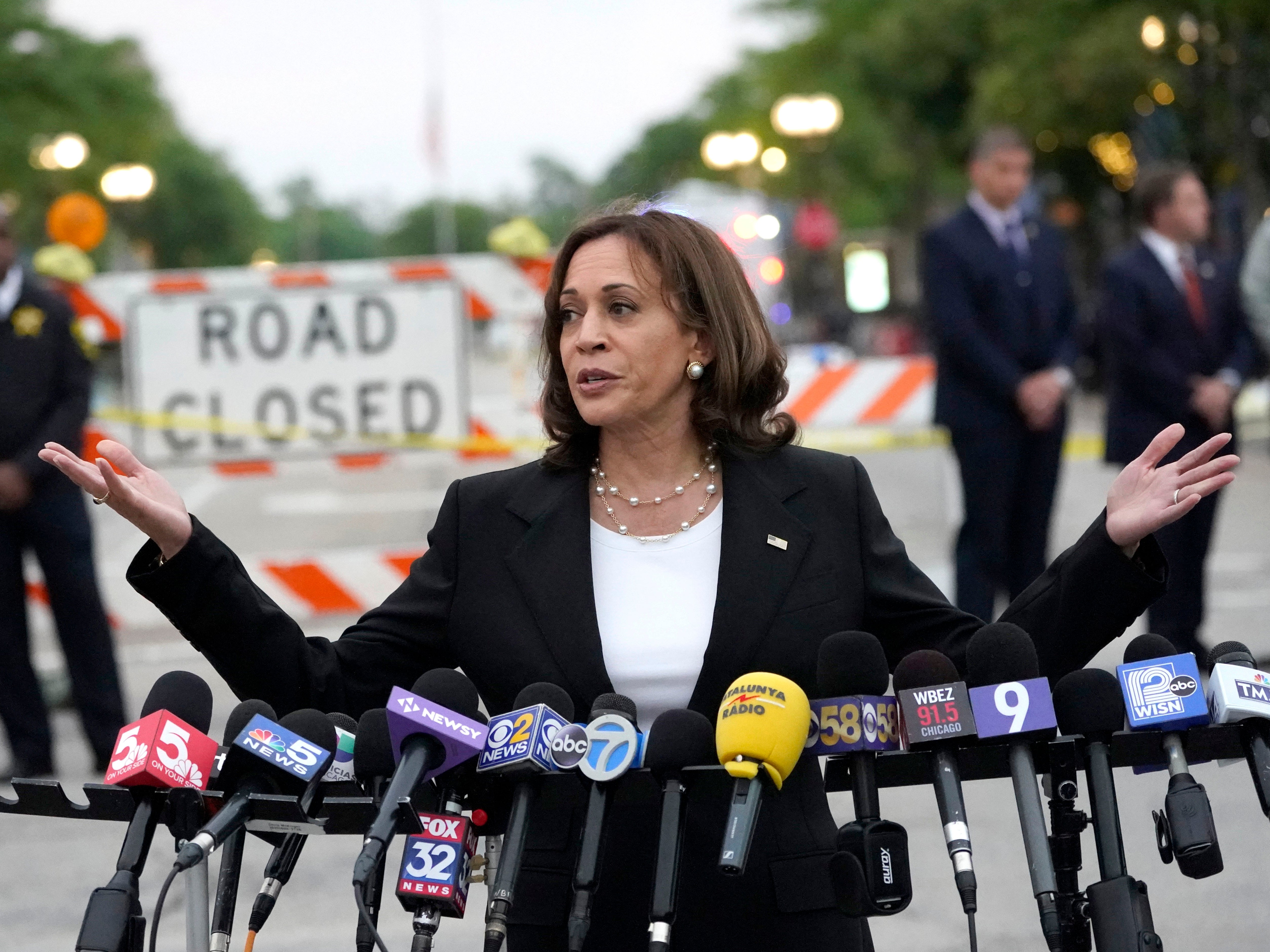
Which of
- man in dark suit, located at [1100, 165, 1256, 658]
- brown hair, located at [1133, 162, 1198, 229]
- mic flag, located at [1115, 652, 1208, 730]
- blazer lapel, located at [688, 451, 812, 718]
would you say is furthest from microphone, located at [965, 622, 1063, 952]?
brown hair, located at [1133, 162, 1198, 229]

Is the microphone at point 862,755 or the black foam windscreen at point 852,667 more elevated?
the black foam windscreen at point 852,667

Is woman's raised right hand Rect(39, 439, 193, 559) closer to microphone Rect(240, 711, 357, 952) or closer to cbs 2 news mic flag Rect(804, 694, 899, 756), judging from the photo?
microphone Rect(240, 711, 357, 952)

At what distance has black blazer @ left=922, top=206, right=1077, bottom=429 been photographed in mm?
7434

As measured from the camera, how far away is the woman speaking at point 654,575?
2744mm

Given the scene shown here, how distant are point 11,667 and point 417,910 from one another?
506 cm

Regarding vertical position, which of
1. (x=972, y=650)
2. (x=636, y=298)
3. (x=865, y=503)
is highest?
(x=636, y=298)

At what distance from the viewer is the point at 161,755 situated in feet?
7.86

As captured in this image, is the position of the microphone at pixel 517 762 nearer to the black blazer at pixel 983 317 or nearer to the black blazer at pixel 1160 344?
the black blazer at pixel 983 317

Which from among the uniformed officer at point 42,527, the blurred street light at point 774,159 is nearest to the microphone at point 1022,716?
the uniformed officer at point 42,527

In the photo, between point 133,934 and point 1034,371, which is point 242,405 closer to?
point 1034,371

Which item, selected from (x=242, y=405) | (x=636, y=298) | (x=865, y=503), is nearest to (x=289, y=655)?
(x=636, y=298)

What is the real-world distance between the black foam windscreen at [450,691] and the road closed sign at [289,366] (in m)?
6.62

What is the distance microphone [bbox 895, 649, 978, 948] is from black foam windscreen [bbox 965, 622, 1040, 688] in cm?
3

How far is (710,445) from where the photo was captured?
3.24 m
